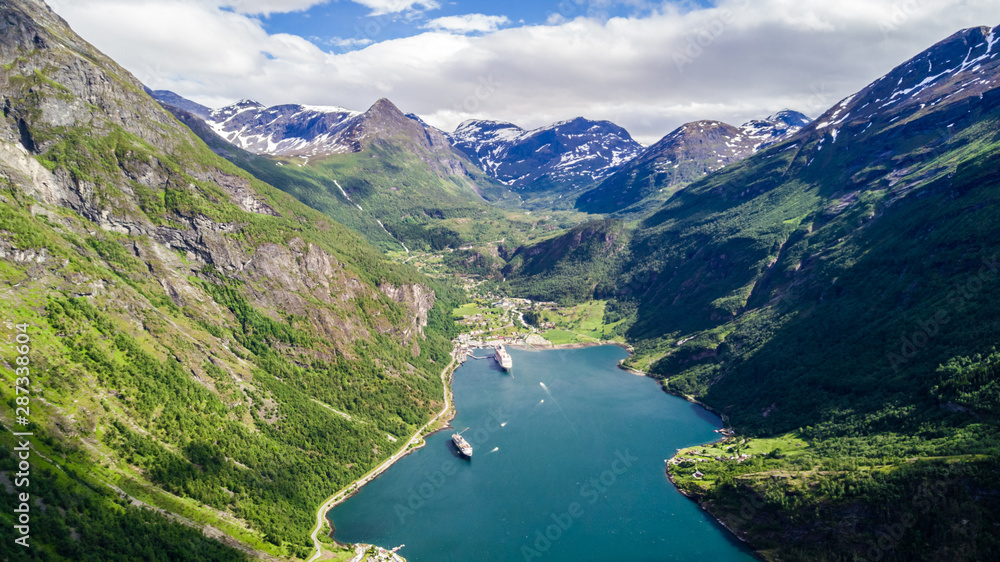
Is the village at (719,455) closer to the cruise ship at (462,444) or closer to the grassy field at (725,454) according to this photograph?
the grassy field at (725,454)

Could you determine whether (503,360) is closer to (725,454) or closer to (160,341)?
(725,454)

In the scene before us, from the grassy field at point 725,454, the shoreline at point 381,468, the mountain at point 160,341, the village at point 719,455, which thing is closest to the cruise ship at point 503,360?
the shoreline at point 381,468

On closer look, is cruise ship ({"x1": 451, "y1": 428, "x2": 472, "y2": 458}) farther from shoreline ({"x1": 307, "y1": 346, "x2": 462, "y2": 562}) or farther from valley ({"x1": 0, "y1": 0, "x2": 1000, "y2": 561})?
shoreline ({"x1": 307, "y1": 346, "x2": 462, "y2": 562})

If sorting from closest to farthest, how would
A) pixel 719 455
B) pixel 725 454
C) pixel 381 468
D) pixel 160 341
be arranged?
pixel 160 341
pixel 381 468
pixel 725 454
pixel 719 455

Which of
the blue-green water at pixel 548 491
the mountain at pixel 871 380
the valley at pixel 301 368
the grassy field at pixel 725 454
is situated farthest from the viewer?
the grassy field at pixel 725 454

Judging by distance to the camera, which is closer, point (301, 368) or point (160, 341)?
point (160, 341)

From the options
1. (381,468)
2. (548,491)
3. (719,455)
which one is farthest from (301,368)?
(719,455)

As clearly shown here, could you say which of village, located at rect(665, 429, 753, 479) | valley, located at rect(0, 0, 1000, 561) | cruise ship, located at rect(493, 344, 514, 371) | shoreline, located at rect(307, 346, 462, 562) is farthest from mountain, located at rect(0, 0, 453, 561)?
village, located at rect(665, 429, 753, 479)
